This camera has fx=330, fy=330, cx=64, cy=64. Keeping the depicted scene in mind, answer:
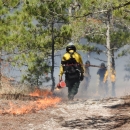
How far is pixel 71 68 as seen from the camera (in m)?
10.1

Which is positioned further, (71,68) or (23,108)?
(71,68)

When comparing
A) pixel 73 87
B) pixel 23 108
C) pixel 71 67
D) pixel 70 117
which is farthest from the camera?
pixel 73 87

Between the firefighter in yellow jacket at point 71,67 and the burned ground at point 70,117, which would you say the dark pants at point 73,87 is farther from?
the burned ground at point 70,117

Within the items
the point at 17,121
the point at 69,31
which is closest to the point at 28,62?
the point at 69,31

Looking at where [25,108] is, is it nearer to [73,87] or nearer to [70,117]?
[70,117]

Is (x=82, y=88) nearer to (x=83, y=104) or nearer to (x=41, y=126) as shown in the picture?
(x=83, y=104)

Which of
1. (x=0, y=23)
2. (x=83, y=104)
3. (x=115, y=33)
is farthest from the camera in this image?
(x=115, y=33)

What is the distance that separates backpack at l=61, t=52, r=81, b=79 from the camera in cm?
1000

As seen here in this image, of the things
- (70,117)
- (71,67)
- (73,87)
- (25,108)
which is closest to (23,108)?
(25,108)

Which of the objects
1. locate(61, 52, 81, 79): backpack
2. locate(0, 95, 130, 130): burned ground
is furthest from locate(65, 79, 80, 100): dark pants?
locate(0, 95, 130, 130): burned ground

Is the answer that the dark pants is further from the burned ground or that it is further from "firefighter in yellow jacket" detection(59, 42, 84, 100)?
the burned ground

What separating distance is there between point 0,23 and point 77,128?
32.3 feet

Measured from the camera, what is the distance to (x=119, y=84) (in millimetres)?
41531

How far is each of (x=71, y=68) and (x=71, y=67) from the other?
1.4 inches
